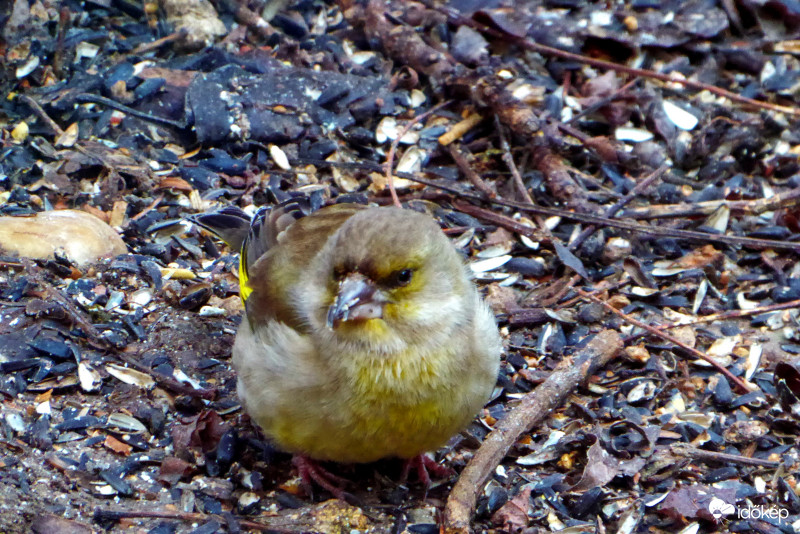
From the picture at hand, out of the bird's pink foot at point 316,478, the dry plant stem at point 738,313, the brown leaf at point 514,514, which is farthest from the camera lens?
the dry plant stem at point 738,313

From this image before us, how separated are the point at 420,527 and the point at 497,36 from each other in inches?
158

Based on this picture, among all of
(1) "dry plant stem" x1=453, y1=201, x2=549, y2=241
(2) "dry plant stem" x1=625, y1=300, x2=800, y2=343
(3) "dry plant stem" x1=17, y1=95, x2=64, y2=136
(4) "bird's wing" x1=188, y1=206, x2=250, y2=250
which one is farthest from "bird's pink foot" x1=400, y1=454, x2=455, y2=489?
(3) "dry plant stem" x1=17, y1=95, x2=64, y2=136

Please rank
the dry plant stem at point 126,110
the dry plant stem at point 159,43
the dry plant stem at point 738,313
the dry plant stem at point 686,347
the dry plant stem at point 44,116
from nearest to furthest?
the dry plant stem at point 686,347 < the dry plant stem at point 738,313 < the dry plant stem at point 44,116 < the dry plant stem at point 126,110 < the dry plant stem at point 159,43

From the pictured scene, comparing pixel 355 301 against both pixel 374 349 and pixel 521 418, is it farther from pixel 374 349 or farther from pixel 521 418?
pixel 521 418

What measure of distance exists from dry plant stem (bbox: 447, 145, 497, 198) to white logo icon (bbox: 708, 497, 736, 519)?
7.63 ft

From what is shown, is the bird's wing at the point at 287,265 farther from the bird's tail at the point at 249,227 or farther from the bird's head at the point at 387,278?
the bird's head at the point at 387,278

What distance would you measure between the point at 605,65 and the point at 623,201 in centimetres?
133

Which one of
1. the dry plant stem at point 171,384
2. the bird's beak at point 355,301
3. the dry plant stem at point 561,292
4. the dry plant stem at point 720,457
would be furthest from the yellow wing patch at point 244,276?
the dry plant stem at point 720,457

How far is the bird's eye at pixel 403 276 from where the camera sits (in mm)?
3482

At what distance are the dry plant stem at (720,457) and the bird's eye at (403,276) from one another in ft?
5.16

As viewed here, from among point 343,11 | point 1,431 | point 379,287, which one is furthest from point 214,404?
point 343,11

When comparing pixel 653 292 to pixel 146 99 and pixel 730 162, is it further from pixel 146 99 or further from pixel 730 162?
pixel 146 99

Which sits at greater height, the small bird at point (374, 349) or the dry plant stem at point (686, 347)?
the small bird at point (374, 349)

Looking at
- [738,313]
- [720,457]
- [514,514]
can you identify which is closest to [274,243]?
[514,514]
